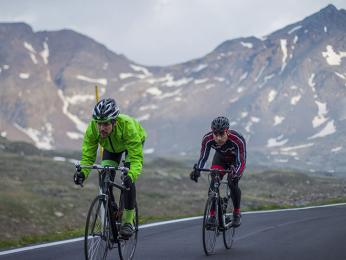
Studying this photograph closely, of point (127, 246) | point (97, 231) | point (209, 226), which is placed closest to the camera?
point (97, 231)

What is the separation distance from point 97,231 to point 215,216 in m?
2.97

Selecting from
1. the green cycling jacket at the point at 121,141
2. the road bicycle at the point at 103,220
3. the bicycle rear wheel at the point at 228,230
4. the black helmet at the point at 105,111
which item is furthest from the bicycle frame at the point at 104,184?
the bicycle rear wheel at the point at 228,230

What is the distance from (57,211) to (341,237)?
28.8m

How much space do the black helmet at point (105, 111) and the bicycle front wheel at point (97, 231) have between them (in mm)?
1010

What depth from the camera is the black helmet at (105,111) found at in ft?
27.5

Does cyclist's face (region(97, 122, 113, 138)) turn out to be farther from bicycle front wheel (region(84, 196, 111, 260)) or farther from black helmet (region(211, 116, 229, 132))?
black helmet (region(211, 116, 229, 132))

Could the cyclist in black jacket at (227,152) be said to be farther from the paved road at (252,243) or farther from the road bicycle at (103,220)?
the road bicycle at (103,220)

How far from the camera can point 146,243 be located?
12211 mm

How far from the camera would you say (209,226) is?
415 inches

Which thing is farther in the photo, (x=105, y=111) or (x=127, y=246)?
(x=127, y=246)

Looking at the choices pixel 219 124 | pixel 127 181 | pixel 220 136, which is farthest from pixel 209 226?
pixel 127 181

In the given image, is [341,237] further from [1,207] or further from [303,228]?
[1,207]

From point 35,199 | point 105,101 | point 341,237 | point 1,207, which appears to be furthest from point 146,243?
point 35,199

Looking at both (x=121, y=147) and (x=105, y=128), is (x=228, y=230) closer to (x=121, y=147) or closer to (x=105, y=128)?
(x=121, y=147)
